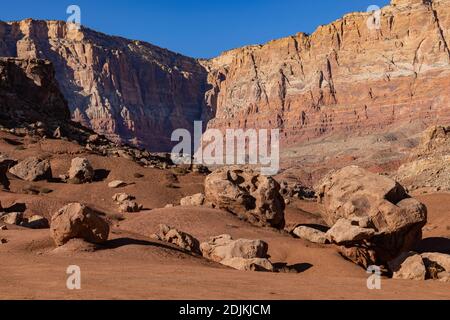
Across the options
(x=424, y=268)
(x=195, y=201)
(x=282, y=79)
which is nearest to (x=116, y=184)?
(x=195, y=201)

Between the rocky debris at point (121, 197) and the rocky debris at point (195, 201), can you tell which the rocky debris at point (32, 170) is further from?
the rocky debris at point (195, 201)

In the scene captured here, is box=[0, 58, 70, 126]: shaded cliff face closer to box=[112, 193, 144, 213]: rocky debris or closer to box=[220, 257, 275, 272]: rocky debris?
box=[112, 193, 144, 213]: rocky debris

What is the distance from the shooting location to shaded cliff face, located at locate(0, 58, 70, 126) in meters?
53.3

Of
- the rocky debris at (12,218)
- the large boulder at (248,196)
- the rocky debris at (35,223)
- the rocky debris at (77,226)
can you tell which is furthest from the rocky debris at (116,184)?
the rocky debris at (77,226)

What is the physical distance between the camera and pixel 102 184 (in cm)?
3778

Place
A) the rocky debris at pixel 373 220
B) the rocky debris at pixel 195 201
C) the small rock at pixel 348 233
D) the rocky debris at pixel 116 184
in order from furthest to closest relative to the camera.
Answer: the rocky debris at pixel 116 184
the rocky debris at pixel 195 201
the rocky debris at pixel 373 220
the small rock at pixel 348 233

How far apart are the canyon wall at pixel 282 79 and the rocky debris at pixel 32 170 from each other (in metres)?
92.0

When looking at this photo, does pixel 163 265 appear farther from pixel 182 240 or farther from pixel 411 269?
pixel 411 269

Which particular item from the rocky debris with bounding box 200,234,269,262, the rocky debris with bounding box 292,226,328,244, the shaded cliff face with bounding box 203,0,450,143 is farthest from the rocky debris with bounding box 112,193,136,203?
the shaded cliff face with bounding box 203,0,450,143

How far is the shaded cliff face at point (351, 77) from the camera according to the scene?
406 feet

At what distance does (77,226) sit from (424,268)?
10.5 metres

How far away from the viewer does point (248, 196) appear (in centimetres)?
2994
